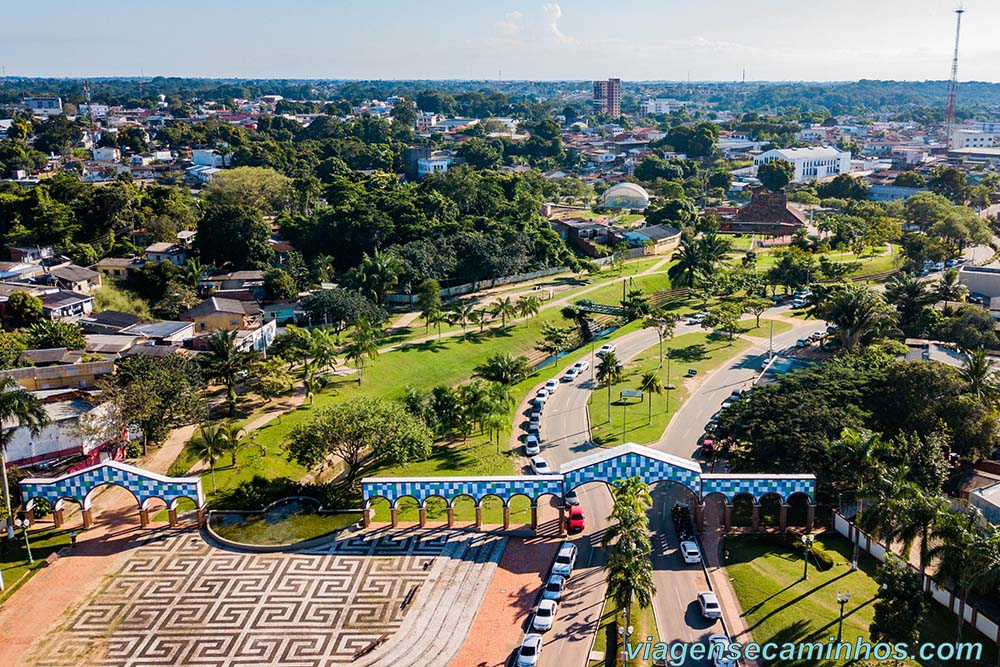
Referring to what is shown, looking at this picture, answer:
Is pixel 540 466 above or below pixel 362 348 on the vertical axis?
below

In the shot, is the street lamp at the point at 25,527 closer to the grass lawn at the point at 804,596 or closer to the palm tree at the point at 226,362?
the palm tree at the point at 226,362

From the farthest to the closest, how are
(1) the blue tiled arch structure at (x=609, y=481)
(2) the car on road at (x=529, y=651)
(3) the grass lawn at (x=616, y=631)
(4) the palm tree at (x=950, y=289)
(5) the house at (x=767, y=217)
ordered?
1. (5) the house at (x=767, y=217)
2. (4) the palm tree at (x=950, y=289)
3. (1) the blue tiled arch structure at (x=609, y=481)
4. (3) the grass lawn at (x=616, y=631)
5. (2) the car on road at (x=529, y=651)

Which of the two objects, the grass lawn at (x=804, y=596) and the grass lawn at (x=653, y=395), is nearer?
the grass lawn at (x=804, y=596)

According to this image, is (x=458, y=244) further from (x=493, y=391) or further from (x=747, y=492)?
(x=747, y=492)

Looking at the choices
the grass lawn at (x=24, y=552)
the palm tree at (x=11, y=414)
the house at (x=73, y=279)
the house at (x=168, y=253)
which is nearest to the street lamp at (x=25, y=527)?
the grass lawn at (x=24, y=552)

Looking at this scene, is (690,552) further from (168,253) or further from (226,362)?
(168,253)

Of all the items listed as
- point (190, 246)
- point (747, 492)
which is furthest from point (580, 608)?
point (190, 246)

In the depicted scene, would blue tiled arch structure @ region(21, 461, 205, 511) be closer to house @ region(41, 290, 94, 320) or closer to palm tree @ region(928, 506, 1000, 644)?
house @ region(41, 290, 94, 320)

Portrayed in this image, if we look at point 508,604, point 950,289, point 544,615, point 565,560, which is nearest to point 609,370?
point 565,560
